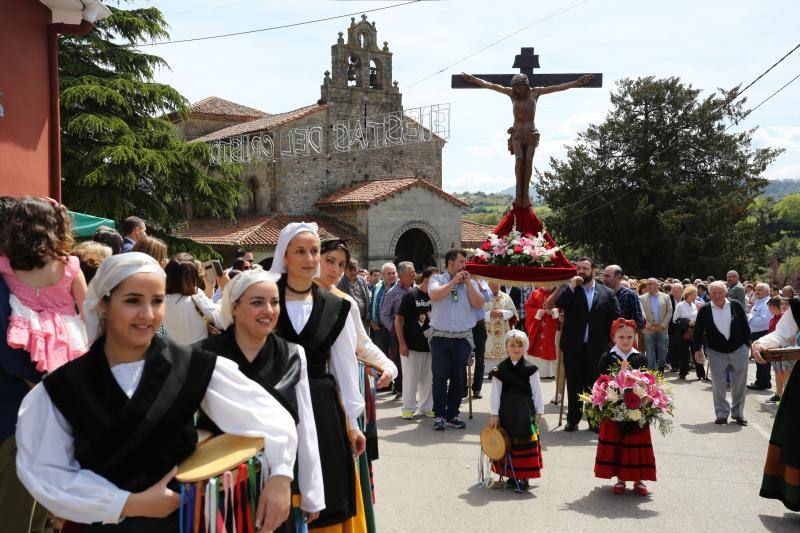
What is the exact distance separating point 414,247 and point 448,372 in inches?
1182

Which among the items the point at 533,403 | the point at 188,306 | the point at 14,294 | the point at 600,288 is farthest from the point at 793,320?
the point at 14,294

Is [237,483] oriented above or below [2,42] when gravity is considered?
below

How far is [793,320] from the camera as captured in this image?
6793 mm

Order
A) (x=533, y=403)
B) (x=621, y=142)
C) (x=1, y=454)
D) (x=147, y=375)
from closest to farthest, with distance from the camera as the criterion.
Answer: (x=147, y=375) → (x=1, y=454) → (x=533, y=403) → (x=621, y=142)

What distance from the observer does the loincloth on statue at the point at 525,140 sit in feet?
34.4

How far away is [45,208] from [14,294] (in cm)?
46

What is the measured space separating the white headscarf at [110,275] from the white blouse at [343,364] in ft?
5.41

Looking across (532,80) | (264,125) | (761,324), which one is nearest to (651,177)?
(264,125)

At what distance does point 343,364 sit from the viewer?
4.57 metres

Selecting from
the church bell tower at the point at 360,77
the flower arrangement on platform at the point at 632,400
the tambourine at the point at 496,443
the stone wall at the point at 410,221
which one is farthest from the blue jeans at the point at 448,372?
the church bell tower at the point at 360,77

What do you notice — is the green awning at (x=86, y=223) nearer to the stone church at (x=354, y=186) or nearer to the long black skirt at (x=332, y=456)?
the long black skirt at (x=332, y=456)

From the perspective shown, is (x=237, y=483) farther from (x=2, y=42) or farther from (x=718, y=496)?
(x=2, y=42)

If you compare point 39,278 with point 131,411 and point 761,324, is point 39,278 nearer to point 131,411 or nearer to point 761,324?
point 131,411

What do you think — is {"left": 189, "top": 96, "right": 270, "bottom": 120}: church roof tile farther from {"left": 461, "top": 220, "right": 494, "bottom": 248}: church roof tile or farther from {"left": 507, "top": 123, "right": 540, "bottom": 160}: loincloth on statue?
{"left": 507, "top": 123, "right": 540, "bottom": 160}: loincloth on statue
